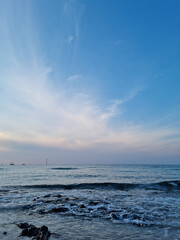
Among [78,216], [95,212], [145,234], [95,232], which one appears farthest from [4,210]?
[145,234]

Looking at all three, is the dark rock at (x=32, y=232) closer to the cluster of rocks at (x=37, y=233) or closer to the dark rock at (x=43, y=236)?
the cluster of rocks at (x=37, y=233)

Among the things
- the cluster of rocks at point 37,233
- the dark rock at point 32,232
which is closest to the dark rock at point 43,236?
the cluster of rocks at point 37,233

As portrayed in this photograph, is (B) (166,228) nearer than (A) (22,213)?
Yes

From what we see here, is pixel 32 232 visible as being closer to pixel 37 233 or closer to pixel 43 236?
pixel 37 233

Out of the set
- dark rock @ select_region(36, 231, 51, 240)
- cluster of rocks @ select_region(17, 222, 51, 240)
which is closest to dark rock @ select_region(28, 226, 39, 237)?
cluster of rocks @ select_region(17, 222, 51, 240)

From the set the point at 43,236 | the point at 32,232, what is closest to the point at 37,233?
the point at 32,232

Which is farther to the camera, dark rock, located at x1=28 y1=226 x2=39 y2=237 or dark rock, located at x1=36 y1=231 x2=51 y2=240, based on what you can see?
dark rock, located at x1=28 y1=226 x2=39 y2=237

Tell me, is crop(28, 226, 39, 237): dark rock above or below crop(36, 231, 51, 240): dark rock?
below

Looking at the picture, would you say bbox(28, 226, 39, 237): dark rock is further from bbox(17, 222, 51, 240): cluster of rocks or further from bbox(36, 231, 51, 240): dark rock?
bbox(36, 231, 51, 240): dark rock

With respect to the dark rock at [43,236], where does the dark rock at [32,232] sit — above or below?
below

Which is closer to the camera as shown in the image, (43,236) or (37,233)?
(43,236)

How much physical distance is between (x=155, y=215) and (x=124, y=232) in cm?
378

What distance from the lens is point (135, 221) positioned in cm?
870

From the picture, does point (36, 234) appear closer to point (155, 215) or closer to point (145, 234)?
point (145, 234)
